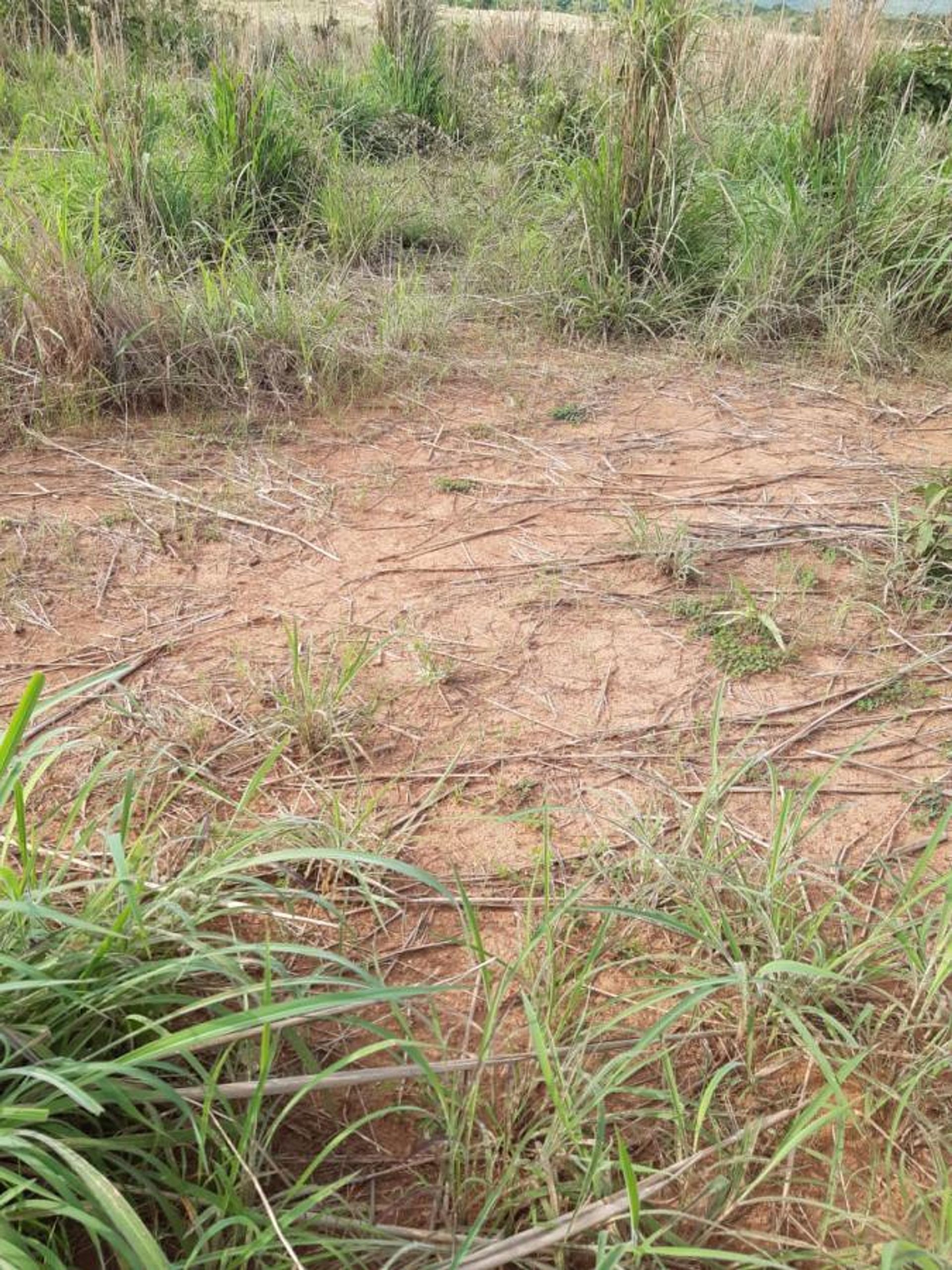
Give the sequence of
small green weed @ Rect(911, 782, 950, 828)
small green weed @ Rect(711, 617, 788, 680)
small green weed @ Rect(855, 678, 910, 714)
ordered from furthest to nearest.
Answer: small green weed @ Rect(711, 617, 788, 680) < small green weed @ Rect(855, 678, 910, 714) < small green weed @ Rect(911, 782, 950, 828)

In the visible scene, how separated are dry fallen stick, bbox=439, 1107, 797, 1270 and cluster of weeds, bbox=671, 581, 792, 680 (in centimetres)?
113

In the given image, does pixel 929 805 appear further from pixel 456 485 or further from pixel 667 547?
pixel 456 485

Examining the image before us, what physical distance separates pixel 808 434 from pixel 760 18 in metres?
4.07

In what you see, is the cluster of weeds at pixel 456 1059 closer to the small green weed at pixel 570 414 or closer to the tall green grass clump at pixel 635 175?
the small green weed at pixel 570 414

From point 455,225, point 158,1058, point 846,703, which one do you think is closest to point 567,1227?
point 158,1058

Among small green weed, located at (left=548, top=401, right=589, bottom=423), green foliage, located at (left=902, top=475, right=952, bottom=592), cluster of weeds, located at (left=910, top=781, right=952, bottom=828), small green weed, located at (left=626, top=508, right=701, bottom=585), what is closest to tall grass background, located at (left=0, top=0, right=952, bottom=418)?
small green weed, located at (left=548, top=401, right=589, bottom=423)

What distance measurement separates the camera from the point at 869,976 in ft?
4.39

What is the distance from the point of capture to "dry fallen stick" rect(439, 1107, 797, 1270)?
101 cm

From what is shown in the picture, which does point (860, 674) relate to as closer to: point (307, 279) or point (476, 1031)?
point (476, 1031)

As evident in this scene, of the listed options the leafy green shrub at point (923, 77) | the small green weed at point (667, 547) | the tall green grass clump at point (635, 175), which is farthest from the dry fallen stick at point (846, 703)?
the leafy green shrub at point (923, 77)

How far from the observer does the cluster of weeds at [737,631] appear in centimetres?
208

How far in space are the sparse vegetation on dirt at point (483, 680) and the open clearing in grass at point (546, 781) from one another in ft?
0.03

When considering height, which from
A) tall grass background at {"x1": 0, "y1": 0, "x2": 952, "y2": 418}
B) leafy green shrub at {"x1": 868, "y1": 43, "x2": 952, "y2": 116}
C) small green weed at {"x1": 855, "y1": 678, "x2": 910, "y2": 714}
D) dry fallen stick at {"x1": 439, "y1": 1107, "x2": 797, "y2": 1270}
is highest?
leafy green shrub at {"x1": 868, "y1": 43, "x2": 952, "y2": 116}

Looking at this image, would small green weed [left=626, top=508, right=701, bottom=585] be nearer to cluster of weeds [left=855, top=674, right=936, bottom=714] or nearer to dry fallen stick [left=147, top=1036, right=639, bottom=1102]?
cluster of weeds [left=855, top=674, right=936, bottom=714]
